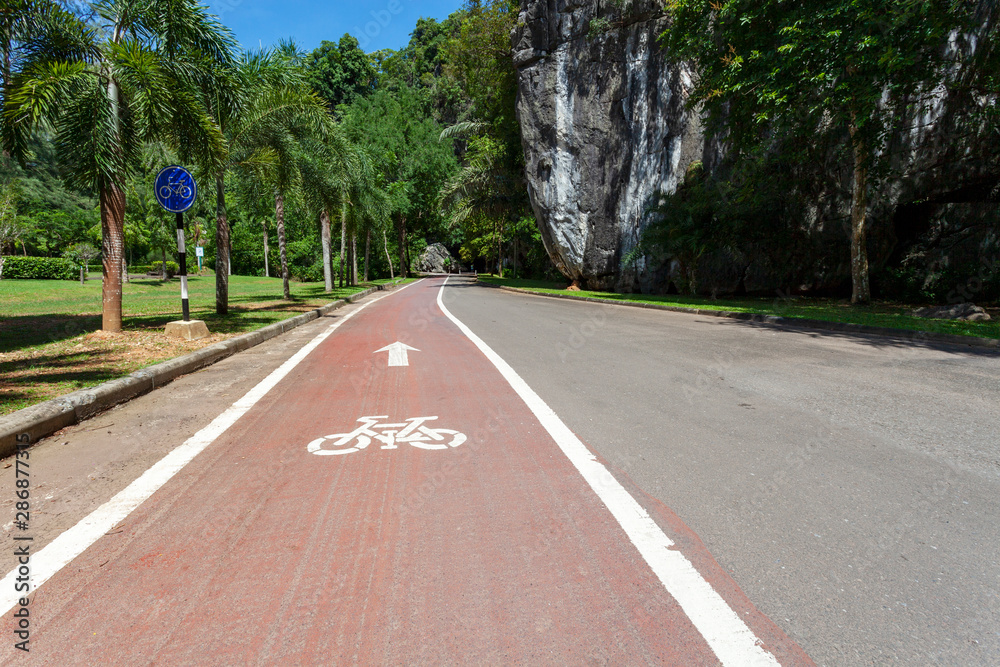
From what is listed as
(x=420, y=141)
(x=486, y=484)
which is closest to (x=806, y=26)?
(x=486, y=484)

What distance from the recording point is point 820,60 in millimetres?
13859

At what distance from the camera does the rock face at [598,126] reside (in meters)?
26.4

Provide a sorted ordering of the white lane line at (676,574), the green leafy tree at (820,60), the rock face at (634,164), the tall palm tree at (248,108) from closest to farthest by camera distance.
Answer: the white lane line at (676,574)
the tall palm tree at (248,108)
the green leafy tree at (820,60)
the rock face at (634,164)

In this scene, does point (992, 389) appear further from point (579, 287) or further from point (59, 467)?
point (579, 287)

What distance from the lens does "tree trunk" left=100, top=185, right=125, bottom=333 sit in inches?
393

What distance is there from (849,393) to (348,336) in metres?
8.56

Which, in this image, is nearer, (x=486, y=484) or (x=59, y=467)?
(x=486, y=484)

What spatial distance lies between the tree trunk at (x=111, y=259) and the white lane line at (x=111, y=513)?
6515 millimetres

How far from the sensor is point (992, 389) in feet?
19.8

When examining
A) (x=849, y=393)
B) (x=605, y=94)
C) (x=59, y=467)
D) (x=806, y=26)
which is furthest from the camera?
(x=605, y=94)

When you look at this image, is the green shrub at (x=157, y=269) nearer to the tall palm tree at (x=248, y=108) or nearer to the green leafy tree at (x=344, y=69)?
the tall palm tree at (x=248, y=108)

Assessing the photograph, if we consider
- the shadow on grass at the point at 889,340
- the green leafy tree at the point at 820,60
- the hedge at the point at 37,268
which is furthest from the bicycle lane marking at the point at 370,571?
the hedge at the point at 37,268

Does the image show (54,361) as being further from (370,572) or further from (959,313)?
(959,313)

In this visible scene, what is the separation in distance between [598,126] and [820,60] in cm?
1605
